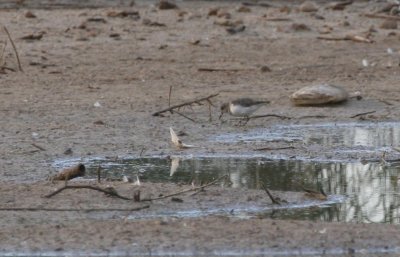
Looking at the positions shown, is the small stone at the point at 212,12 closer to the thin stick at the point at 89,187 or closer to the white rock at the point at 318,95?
the white rock at the point at 318,95

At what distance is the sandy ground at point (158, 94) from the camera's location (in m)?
6.26

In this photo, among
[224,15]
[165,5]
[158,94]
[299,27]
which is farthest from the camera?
[165,5]

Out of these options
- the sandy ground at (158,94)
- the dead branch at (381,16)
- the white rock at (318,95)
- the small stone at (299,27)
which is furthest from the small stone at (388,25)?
the white rock at (318,95)

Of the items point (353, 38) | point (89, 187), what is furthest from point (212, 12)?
point (89, 187)

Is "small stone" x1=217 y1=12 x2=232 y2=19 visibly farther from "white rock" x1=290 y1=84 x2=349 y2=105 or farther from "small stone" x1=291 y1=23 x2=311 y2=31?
"white rock" x1=290 y1=84 x2=349 y2=105

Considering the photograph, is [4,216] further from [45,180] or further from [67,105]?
[67,105]

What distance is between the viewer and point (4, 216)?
6715 mm

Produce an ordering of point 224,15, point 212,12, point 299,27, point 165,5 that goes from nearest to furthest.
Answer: point 299,27 → point 224,15 → point 212,12 → point 165,5

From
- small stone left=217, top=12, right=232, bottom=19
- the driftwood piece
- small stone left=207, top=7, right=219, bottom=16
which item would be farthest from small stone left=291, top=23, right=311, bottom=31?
the driftwood piece

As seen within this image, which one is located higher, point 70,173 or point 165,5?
point 70,173

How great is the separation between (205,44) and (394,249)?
8.76 meters

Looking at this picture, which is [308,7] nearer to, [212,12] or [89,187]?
[212,12]

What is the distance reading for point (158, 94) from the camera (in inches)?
465

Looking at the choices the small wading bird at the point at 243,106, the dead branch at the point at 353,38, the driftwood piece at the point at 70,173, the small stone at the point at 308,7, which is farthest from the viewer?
the small stone at the point at 308,7
